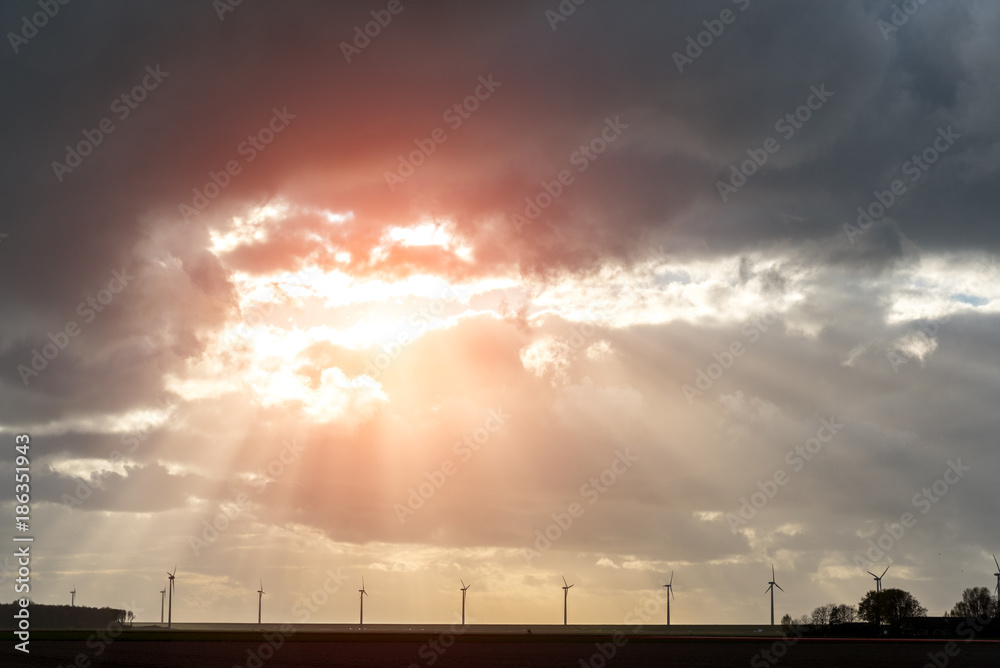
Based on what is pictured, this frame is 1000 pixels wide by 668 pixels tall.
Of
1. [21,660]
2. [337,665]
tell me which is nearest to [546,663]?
[337,665]

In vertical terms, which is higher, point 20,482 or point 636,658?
point 20,482

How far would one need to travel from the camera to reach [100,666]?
360 feet

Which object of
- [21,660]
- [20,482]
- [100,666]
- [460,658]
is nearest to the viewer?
[20,482]

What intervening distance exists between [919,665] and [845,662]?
9.39 m

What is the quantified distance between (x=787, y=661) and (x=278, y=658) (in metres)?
69.7

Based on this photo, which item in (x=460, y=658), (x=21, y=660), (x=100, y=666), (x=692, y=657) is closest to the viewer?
(x=100, y=666)

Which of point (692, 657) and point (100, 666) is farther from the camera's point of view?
point (692, 657)

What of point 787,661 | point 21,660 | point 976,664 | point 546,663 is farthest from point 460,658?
point 976,664

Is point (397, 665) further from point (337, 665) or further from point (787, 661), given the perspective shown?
point (787, 661)

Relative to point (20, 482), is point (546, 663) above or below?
below

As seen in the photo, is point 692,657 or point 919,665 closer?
point 919,665

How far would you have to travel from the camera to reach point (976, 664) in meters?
122

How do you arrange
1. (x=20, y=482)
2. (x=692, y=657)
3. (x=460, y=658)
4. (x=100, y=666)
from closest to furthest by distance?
(x=20, y=482), (x=100, y=666), (x=460, y=658), (x=692, y=657)

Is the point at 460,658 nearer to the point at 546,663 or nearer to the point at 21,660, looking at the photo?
the point at 546,663
